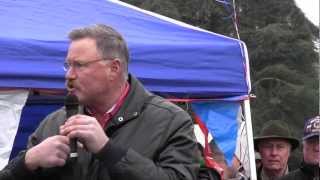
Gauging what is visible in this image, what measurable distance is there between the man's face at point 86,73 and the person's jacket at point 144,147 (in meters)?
0.10

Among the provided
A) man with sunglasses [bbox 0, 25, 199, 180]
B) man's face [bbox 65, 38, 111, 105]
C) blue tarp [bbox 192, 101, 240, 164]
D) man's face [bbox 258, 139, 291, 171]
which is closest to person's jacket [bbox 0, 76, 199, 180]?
man with sunglasses [bbox 0, 25, 199, 180]

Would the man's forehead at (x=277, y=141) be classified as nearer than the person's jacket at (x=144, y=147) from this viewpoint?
No

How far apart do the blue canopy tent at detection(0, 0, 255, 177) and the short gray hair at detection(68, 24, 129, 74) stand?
115 cm

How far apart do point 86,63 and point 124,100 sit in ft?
0.58

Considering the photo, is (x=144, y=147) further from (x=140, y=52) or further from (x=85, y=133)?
(x=140, y=52)

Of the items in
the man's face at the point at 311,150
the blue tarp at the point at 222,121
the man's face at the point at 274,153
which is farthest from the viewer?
the man's face at the point at 274,153

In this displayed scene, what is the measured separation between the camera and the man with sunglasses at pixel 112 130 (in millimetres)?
1726

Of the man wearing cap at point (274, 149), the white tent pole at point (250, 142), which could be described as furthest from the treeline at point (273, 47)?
the white tent pole at point (250, 142)

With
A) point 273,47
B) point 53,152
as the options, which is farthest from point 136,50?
point 273,47

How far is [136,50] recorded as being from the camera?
342 cm

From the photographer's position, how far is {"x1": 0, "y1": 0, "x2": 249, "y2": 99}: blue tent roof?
121 inches

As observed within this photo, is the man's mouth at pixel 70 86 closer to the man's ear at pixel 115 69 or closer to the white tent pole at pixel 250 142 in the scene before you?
the man's ear at pixel 115 69

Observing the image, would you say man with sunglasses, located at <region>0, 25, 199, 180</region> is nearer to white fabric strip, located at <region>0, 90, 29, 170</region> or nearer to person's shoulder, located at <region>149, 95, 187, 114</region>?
person's shoulder, located at <region>149, 95, 187, 114</region>

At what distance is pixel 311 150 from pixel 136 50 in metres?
1.29
